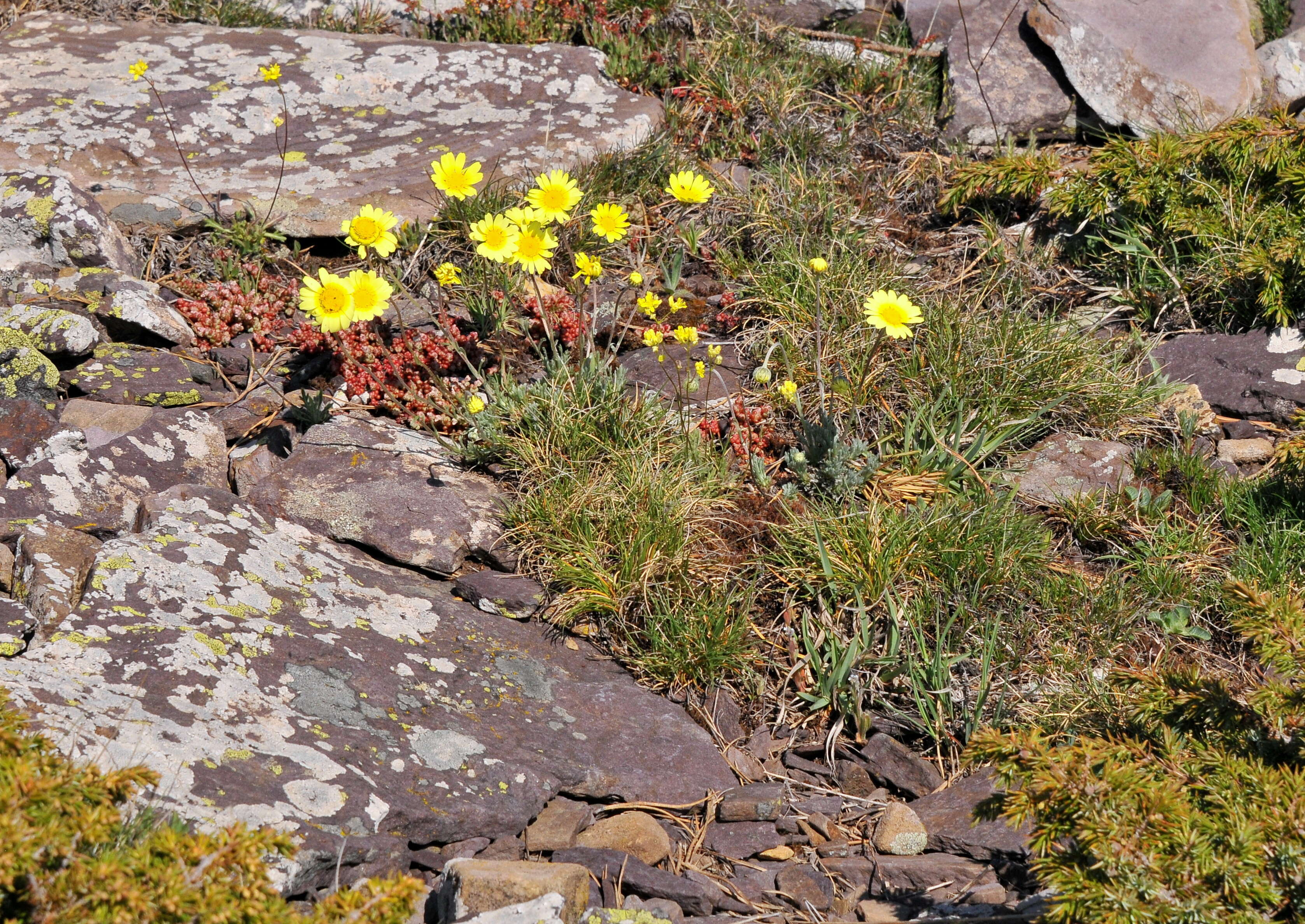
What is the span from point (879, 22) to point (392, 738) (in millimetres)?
5697

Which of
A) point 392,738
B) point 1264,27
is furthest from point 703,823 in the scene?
point 1264,27

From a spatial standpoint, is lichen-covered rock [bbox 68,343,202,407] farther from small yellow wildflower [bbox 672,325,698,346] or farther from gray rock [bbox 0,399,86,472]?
small yellow wildflower [bbox 672,325,698,346]

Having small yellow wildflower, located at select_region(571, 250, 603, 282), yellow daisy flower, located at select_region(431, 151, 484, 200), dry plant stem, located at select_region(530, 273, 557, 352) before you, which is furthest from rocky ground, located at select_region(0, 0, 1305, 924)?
yellow daisy flower, located at select_region(431, 151, 484, 200)

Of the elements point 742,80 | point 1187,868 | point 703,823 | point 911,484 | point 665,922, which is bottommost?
point 703,823

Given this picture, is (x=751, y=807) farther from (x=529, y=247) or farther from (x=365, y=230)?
(x=365, y=230)

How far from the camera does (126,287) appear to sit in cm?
425

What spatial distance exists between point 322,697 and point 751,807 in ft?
4.39

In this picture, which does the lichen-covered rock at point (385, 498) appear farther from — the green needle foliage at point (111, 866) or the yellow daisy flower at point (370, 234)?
the green needle foliage at point (111, 866)

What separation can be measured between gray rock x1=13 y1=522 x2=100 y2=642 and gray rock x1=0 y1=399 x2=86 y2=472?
41cm

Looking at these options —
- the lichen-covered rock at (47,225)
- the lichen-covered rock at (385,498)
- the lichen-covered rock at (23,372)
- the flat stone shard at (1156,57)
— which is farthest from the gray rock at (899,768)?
the flat stone shard at (1156,57)

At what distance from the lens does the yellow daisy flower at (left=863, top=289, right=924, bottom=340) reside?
3.46m

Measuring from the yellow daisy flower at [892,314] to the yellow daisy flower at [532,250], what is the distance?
122 cm

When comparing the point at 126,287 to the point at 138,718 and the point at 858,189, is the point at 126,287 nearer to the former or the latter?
the point at 138,718

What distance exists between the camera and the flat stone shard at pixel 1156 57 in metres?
5.50
